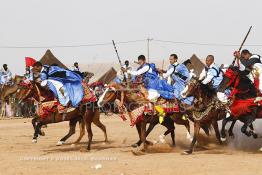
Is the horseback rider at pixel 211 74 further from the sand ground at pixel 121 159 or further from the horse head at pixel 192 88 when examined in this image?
the sand ground at pixel 121 159

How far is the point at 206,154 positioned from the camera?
45.4ft

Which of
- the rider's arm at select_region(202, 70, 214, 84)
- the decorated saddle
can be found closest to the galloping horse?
the rider's arm at select_region(202, 70, 214, 84)

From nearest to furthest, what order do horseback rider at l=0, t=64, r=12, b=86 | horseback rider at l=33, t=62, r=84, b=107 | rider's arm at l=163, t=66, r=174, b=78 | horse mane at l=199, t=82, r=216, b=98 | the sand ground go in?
the sand ground
horse mane at l=199, t=82, r=216, b=98
horseback rider at l=33, t=62, r=84, b=107
rider's arm at l=163, t=66, r=174, b=78
horseback rider at l=0, t=64, r=12, b=86

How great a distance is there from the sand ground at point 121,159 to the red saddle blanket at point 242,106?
0.99 m

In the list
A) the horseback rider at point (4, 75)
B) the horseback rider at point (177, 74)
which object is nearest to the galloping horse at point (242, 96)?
the horseback rider at point (177, 74)

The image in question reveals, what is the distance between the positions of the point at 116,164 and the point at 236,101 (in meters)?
3.59

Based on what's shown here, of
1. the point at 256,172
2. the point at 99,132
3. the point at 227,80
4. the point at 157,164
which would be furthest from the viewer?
the point at 99,132

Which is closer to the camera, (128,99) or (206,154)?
(206,154)

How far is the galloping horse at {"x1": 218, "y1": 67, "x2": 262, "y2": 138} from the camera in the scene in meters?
13.8

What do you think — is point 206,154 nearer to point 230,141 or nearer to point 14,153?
point 230,141

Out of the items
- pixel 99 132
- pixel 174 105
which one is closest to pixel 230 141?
pixel 174 105

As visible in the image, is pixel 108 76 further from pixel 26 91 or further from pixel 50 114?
pixel 26 91

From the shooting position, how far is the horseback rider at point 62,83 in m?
15.5

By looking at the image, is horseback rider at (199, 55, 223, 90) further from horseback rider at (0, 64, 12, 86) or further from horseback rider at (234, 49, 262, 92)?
horseback rider at (0, 64, 12, 86)
